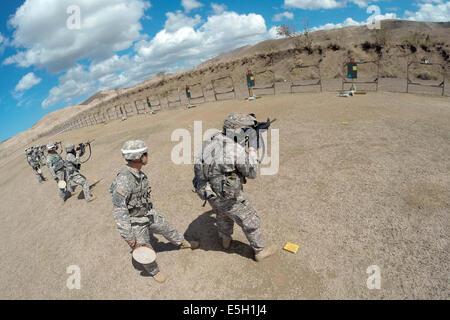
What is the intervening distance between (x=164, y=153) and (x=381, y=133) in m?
8.03

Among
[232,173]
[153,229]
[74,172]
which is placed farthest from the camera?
[74,172]

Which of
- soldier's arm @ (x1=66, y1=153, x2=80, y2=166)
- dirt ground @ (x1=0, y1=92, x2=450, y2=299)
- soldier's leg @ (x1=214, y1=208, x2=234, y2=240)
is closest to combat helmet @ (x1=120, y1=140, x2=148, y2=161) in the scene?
soldier's leg @ (x1=214, y1=208, x2=234, y2=240)

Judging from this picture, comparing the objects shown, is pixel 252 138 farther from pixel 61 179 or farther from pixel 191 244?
pixel 61 179

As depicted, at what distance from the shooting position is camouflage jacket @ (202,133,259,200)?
3285mm

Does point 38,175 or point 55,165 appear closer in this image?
point 55,165

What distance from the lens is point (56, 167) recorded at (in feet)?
26.1

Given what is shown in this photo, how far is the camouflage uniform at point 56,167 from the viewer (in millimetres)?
7875

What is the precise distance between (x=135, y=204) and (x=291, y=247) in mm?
2631

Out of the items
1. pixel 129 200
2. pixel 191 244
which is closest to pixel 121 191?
pixel 129 200

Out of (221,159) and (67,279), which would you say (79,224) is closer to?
(67,279)

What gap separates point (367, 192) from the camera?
16.8ft

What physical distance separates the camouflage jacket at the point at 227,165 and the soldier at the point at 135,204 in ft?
3.27

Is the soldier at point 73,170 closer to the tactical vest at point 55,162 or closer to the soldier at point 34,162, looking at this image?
the tactical vest at point 55,162
